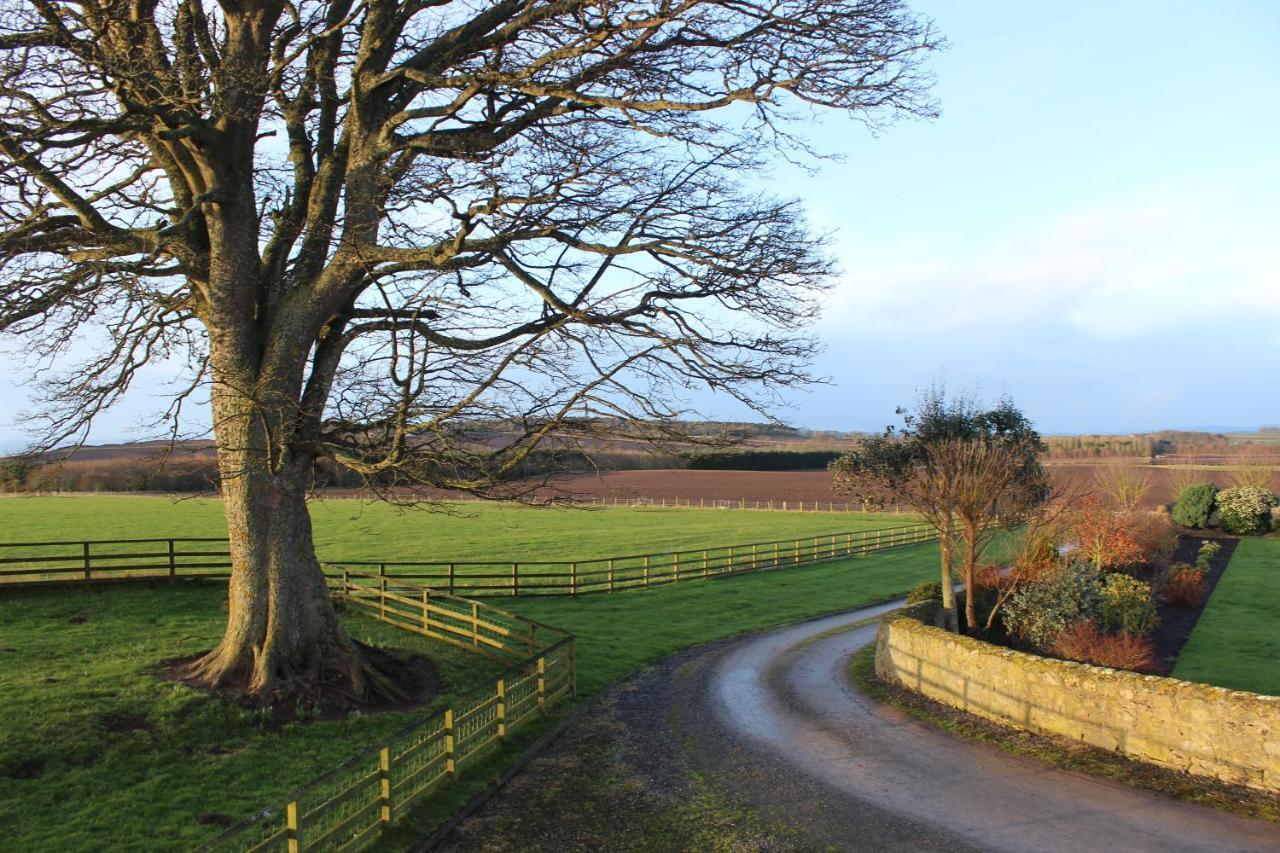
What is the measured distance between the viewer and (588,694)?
16.6 m

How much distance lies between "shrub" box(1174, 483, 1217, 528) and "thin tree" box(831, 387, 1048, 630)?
25.6 m

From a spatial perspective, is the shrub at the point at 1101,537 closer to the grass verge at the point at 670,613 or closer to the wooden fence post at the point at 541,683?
the grass verge at the point at 670,613

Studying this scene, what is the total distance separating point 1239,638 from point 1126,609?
3.25 m

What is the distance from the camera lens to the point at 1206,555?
33844mm

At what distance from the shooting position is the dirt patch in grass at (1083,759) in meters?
10.4

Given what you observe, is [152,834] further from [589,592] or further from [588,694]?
[589,592]

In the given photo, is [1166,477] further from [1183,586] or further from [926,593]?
[926,593]

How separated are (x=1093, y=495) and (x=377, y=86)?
26.7m

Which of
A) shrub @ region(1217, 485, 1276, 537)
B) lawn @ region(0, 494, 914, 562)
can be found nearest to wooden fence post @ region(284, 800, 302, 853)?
lawn @ region(0, 494, 914, 562)

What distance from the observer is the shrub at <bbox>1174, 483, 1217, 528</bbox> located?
142 feet

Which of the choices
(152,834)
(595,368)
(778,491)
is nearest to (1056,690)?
(595,368)

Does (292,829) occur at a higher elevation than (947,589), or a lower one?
lower

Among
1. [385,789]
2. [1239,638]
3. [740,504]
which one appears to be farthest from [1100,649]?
[740,504]

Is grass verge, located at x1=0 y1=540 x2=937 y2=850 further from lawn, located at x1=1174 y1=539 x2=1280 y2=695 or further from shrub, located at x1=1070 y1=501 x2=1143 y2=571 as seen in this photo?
shrub, located at x1=1070 y1=501 x2=1143 y2=571
